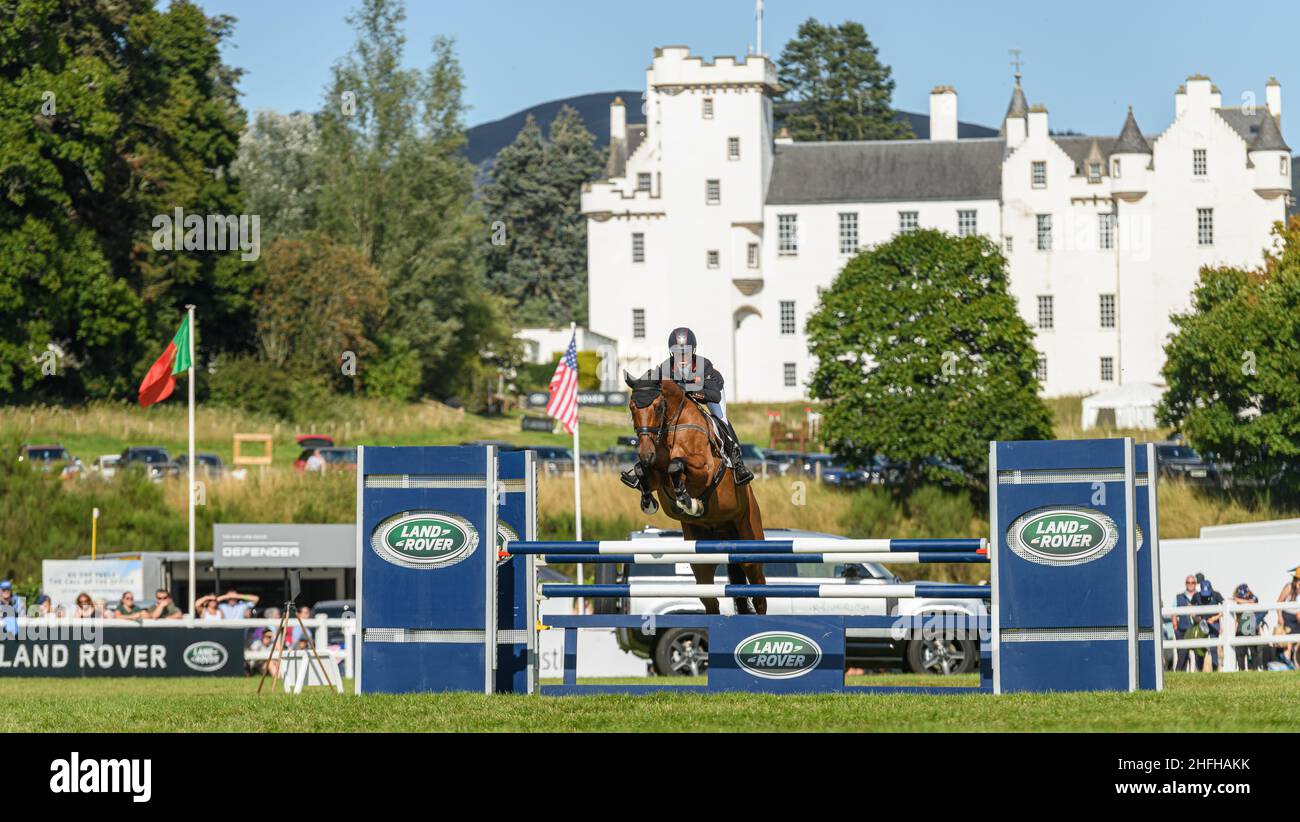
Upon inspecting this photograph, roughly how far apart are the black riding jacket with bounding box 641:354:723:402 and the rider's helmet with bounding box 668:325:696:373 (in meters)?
0.04

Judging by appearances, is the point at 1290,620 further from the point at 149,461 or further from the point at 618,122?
the point at 618,122

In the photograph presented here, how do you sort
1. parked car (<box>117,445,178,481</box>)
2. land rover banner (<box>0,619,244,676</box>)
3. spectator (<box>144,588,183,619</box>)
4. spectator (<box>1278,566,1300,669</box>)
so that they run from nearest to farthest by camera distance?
spectator (<box>1278,566,1300,669</box>) < land rover banner (<box>0,619,244,676</box>) < spectator (<box>144,588,183,619</box>) < parked car (<box>117,445,178,481</box>)

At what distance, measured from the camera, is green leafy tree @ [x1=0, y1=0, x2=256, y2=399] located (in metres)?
63.8

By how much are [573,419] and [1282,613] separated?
17221 mm

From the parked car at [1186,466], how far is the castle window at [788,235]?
34.5m

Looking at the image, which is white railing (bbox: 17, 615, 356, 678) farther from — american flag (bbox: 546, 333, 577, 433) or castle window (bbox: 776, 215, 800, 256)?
castle window (bbox: 776, 215, 800, 256)

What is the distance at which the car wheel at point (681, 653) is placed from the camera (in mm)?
25016

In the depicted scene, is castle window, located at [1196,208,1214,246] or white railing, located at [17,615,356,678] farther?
castle window, located at [1196,208,1214,246]

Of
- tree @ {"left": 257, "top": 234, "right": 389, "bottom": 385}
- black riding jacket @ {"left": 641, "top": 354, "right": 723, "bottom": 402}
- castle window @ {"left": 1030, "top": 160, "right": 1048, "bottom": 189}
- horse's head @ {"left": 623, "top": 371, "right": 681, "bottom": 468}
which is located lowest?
horse's head @ {"left": 623, "top": 371, "right": 681, "bottom": 468}

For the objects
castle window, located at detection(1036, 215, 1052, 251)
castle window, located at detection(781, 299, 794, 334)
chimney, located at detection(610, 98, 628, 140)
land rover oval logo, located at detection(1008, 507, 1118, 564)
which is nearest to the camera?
land rover oval logo, located at detection(1008, 507, 1118, 564)

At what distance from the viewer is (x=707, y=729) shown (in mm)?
10539

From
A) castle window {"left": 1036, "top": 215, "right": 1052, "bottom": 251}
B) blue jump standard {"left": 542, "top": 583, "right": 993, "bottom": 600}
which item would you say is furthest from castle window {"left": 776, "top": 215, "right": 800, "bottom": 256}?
blue jump standard {"left": 542, "top": 583, "right": 993, "bottom": 600}

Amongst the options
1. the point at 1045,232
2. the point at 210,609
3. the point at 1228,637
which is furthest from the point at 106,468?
the point at 1045,232
